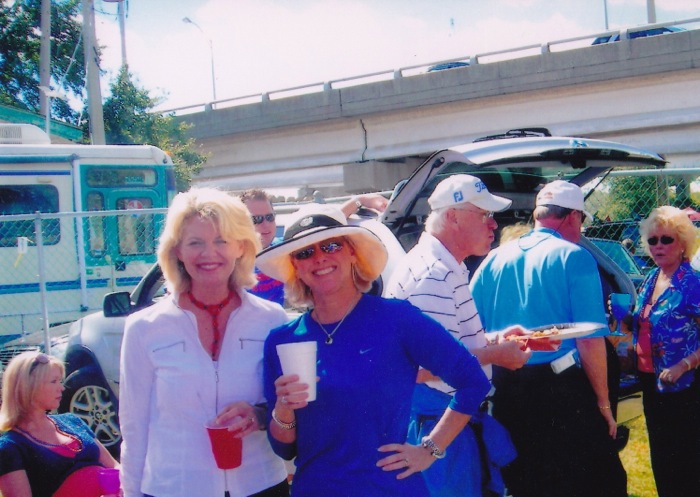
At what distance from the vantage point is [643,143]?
73.8 ft

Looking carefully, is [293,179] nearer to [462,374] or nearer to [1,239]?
[1,239]

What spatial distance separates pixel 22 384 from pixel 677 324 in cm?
355

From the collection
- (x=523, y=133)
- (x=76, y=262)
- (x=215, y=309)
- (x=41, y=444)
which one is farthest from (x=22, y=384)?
(x=76, y=262)

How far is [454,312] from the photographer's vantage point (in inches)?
123

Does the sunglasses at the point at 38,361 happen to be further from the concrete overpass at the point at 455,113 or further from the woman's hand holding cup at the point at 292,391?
the concrete overpass at the point at 455,113

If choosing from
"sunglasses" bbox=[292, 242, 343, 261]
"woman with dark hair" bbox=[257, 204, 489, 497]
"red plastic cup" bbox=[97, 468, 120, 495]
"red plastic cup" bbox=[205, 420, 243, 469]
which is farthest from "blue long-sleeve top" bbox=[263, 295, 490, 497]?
"red plastic cup" bbox=[97, 468, 120, 495]

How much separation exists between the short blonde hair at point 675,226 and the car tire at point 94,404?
14.5 ft

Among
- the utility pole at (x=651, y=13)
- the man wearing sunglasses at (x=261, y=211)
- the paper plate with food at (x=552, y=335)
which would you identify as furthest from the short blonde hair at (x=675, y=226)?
the utility pole at (x=651, y=13)

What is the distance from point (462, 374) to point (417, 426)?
0.91 meters

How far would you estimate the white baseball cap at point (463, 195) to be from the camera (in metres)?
3.35

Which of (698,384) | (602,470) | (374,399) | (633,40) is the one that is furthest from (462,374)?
(633,40)

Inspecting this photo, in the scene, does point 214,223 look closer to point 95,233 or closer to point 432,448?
point 432,448

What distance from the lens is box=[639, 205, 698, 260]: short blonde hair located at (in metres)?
4.45

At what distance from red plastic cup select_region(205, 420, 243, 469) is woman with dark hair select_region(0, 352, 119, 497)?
139 cm
